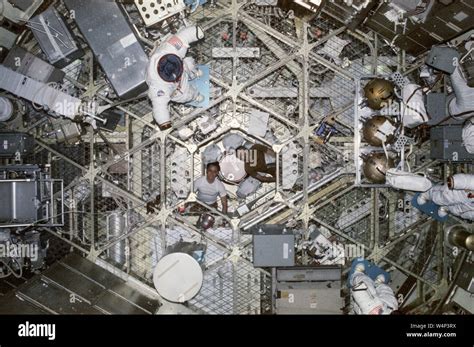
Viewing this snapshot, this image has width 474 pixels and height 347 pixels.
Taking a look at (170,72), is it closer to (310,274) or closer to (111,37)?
(111,37)

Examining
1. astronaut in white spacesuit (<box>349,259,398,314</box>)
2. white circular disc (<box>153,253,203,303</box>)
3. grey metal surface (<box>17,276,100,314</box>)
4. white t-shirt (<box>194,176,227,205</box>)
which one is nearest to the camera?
grey metal surface (<box>17,276,100,314</box>)

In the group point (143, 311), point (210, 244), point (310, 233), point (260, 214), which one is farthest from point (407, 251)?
point (143, 311)

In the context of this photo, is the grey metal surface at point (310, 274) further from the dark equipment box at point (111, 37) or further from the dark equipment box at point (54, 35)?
the dark equipment box at point (54, 35)

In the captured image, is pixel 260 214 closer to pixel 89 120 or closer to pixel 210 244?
pixel 210 244

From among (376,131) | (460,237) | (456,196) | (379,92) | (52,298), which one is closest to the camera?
(52,298)

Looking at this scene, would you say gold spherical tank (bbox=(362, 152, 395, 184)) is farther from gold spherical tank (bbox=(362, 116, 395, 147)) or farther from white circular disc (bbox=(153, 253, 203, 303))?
white circular disc (bbox=(153, 253, 203, 303))

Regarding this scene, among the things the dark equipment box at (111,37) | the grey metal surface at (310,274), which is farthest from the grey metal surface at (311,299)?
the dark equipment box at (111,37)

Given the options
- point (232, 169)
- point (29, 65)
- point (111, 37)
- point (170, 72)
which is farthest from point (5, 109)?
A: point (232, 169)

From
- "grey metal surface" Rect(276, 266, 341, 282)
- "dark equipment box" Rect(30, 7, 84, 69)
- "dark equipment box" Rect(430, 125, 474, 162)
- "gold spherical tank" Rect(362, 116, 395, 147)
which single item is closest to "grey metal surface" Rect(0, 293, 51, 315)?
"grey metal surface" Rect(276, 266, 341, 282)
